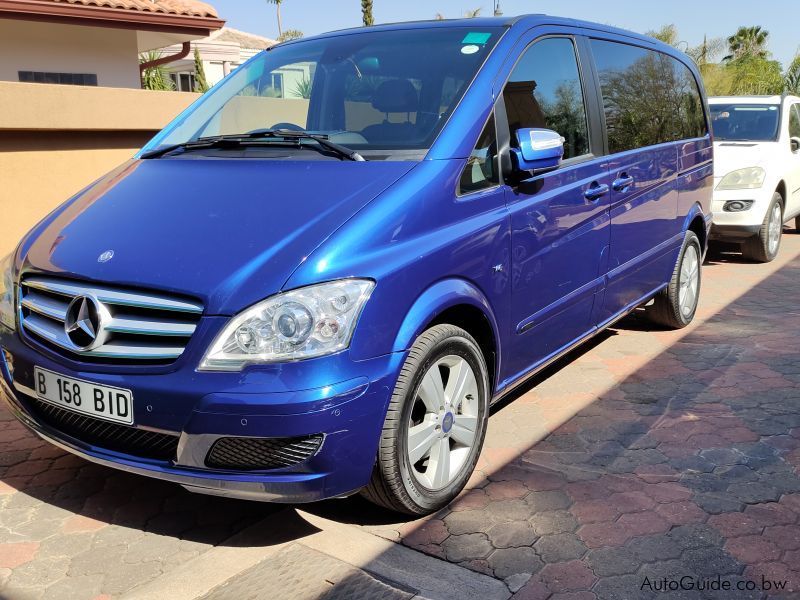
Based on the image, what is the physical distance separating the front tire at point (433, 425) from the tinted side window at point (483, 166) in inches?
23.9

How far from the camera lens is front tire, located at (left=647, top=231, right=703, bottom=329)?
565 centimetres

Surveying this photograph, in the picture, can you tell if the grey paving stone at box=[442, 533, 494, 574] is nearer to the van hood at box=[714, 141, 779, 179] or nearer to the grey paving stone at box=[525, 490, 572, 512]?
the grey paving stone at box=[525, 490, 572, 512]

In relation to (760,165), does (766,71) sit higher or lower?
higher

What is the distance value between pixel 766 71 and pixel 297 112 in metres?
24.8

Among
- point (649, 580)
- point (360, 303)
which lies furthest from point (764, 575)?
point (360, 303)

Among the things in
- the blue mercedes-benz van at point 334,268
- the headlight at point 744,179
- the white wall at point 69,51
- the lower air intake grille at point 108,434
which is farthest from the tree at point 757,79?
the lower air intake grille at point 108,434

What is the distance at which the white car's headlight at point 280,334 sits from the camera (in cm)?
254

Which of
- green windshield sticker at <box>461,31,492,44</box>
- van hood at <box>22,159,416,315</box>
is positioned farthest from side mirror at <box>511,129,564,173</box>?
van hood at <box>22,159,416,315</box>

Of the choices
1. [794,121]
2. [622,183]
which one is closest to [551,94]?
[622,183]

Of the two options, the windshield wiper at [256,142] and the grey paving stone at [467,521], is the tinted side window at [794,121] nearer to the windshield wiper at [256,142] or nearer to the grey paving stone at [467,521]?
the windshield wiper at [256,142]

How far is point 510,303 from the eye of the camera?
3.42 meters

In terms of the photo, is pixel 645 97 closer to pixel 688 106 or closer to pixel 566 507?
pixel 688 106

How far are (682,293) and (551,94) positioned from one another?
247 centimetres

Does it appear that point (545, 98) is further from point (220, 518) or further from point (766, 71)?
point (766, 71)
